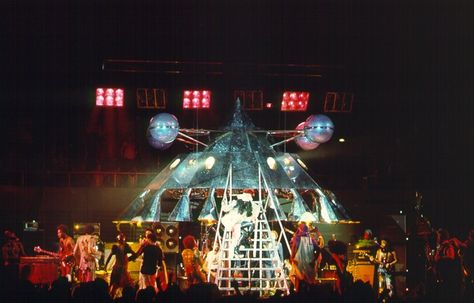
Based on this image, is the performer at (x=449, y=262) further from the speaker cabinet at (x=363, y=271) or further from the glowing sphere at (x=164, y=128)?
the glowing sphere at (x=164, y=128)

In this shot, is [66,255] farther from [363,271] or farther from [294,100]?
[294,100]

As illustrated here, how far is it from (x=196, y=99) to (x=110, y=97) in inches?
118

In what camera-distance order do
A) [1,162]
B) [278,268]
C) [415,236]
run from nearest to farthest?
[278,268], [415,236], [1,162]

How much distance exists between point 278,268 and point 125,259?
3.20 m

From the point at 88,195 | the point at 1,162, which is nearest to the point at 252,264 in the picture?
the point at 88,195

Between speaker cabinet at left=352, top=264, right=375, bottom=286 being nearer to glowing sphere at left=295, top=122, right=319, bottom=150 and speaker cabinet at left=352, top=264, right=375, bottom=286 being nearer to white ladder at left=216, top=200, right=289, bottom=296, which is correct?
white ladder at left=216, top=200, right=289, bottom=296

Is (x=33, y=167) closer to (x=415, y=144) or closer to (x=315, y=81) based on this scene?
(x=315, y=81)

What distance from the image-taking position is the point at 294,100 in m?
27.6

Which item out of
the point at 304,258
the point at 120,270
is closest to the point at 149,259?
the point at 120,270

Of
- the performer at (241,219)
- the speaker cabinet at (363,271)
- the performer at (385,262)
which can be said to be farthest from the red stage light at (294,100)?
the performer at (241,219)

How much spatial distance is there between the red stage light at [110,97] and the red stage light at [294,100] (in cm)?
571

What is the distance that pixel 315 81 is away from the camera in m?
27.7

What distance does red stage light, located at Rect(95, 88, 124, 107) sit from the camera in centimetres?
2716

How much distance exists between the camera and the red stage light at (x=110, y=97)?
2716 centimetres
